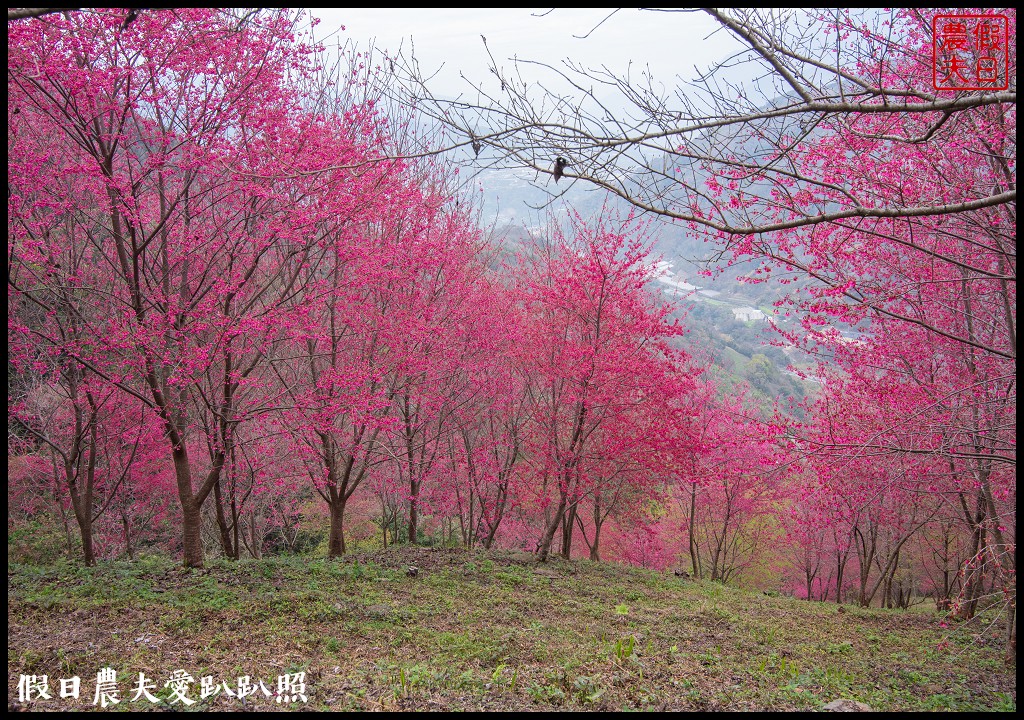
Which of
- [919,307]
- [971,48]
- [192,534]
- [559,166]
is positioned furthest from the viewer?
[919,307]

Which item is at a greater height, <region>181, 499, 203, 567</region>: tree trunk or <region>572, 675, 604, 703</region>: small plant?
<region>181, 499, 203, 567</region>: tree trunk

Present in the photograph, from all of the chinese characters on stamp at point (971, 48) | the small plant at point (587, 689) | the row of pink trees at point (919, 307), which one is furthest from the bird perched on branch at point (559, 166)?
the small plant at point (587, 689)

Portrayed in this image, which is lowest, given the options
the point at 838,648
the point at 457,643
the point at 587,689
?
the point at 838,648

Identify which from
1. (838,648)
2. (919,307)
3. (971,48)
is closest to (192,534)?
(838,648)

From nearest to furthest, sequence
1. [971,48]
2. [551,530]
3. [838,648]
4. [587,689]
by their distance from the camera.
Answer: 1. [587,689]
2. [971,48]
3. [838,648]
4. [551,530]

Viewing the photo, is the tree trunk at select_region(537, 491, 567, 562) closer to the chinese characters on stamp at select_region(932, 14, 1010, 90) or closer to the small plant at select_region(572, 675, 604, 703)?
the small plant at select_region(572, 675, 604, 703)

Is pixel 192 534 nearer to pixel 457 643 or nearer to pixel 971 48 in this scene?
pixel 457 643

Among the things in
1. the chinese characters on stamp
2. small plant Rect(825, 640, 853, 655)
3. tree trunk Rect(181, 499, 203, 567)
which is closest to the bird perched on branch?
the chinese characters on stamp

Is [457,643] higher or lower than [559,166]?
lower

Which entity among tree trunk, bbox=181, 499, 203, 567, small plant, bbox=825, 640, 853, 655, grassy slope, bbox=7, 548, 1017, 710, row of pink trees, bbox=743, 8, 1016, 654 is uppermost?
row of pink trees, bbox=743, 8, 1016, 654

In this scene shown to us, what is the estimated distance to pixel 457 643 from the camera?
A: 5.60 meters

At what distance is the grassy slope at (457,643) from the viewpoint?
4.13m

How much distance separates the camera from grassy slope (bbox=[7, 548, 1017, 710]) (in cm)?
413

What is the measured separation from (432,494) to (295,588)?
219 inches
